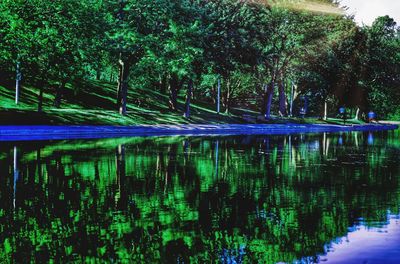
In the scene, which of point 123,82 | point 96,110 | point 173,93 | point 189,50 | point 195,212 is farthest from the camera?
point 173,93

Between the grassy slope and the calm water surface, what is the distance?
26.5 meters

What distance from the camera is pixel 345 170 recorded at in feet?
66.0

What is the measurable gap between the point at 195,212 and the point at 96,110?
45.9 meters

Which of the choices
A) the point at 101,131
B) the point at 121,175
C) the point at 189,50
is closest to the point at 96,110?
the point at 189,50

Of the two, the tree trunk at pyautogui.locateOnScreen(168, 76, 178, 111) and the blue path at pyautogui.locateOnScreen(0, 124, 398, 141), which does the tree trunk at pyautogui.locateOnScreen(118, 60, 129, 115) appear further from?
the tree trunk at pyautogui.locateOnScreen(168, 76, 178, 111)

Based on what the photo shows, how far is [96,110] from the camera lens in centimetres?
5597

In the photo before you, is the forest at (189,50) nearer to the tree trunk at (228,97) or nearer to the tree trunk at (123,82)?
the tree trunk at (123,82)

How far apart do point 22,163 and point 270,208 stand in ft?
36.5

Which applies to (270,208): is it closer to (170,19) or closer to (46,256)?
(46,256)

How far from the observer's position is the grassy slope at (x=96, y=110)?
4675 cm

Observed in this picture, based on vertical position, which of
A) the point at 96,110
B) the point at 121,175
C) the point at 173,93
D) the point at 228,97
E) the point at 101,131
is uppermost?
the point at 173,93

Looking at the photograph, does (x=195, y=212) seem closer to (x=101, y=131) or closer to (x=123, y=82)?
(x=101, y=131)

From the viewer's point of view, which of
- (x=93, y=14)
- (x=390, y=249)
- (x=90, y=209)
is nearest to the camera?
(x=390, y=249)

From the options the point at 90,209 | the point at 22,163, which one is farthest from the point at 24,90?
the point at 90,209
